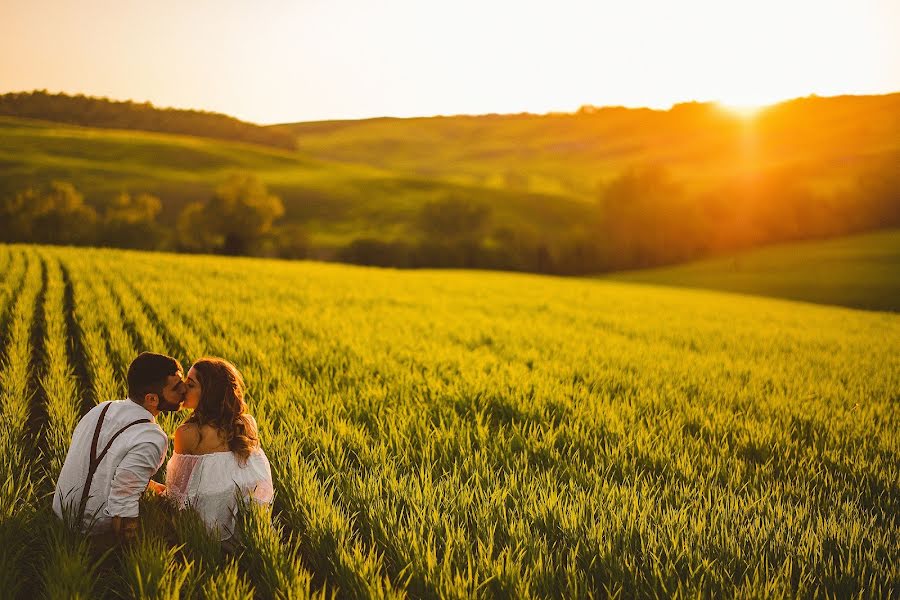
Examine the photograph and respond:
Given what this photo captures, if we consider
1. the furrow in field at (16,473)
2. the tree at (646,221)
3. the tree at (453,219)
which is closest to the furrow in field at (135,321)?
the furrow in field at (16,473)

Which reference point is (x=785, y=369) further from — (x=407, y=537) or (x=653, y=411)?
(x=407, y=537)

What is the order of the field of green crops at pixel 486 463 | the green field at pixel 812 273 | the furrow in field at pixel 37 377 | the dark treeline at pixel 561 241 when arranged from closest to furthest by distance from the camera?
the field of green crops at pixel 486 463, the furrow in field at pixel 37 377, the green field at pixel 812 273, the dark treeline at pixel 561 241

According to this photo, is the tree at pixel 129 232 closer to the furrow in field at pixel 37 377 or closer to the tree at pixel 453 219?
the tree at pixel 453 219

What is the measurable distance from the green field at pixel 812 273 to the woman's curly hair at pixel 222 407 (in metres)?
39.9

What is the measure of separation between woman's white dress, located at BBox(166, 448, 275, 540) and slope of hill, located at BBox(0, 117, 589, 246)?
71.1 meters

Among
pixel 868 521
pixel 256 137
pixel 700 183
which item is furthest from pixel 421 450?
pixel 256 137

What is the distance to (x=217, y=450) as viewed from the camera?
371cm

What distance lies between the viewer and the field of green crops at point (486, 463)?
308 centimetres

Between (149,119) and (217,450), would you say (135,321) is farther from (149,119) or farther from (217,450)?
(149,119)

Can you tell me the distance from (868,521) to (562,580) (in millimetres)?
2464

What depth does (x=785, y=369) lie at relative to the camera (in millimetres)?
9945

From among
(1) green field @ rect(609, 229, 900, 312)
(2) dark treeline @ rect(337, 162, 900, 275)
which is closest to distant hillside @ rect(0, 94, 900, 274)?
(2) dark treeline @ rect(337, 162, 900, 275)

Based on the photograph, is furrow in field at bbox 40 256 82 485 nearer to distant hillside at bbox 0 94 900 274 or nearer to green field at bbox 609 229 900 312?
green field at bbox 609 229 900 312

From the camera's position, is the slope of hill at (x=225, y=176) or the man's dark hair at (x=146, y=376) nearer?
the man's dark hair at (x=146, y=376)
